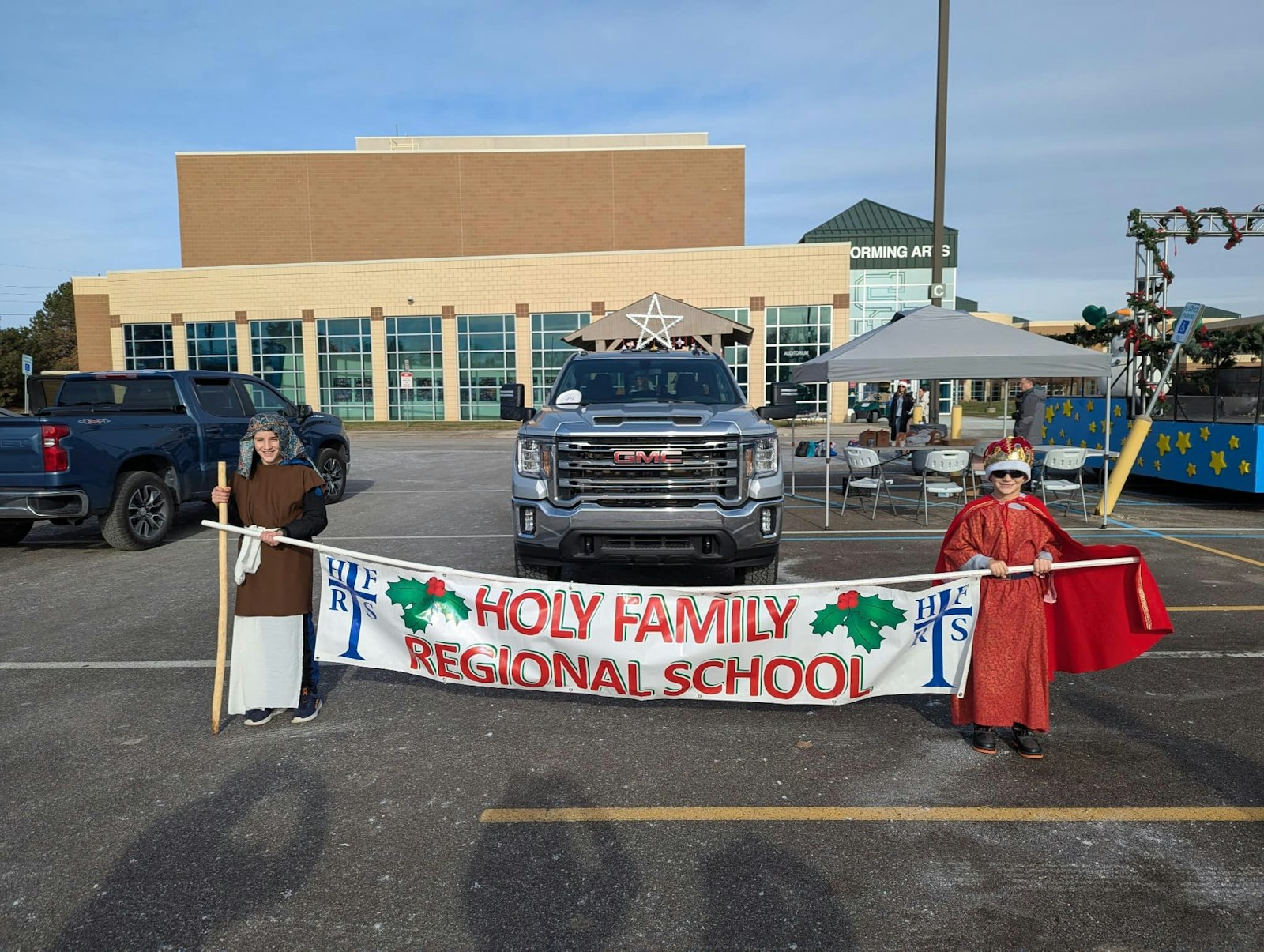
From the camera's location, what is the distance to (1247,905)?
3.06 meters

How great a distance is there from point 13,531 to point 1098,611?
1078 centimetres

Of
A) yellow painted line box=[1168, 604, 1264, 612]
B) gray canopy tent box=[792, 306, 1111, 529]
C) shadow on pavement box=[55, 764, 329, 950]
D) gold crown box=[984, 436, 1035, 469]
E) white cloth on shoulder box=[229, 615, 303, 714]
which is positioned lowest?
shadow on pavement box=[55, 764, 329, 950]

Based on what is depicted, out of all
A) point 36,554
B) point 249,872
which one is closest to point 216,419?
point 36,554

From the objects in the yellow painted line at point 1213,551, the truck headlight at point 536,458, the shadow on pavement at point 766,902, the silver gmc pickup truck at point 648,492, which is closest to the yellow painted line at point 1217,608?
the yellow painted line at point 1213,551

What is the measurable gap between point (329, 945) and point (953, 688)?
9.98 feet

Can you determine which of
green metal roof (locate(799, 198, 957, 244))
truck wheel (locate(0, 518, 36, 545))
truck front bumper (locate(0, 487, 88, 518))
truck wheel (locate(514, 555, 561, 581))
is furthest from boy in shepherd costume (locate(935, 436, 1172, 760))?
green metal roof (locate(799, 198, 957, 244))

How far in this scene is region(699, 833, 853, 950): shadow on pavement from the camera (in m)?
2.90

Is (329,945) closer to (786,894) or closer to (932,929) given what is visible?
(786,894)

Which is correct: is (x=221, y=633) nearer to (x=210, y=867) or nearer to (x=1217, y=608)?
(x=210, y=867)

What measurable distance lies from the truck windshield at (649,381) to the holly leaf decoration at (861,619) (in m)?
3.40

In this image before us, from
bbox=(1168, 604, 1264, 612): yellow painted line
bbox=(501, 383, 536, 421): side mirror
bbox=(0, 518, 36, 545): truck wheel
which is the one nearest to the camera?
bbox=(1168, 604, 1264, 612): yellow painted line

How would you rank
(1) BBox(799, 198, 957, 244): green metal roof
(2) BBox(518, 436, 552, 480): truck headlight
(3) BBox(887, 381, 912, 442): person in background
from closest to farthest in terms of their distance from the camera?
(2) BBox(518, 436, 552, 480): truck headlight, (3) BBox(887, 381, 912, 442): person in background, (1) BBox(799, 198, 957, 244): green metal roof

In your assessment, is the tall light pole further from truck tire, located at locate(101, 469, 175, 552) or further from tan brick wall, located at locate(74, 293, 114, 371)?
tan brick wall, located at locate(74, 293, 114, 371)

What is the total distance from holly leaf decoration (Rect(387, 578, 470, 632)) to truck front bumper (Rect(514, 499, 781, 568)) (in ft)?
5.31
